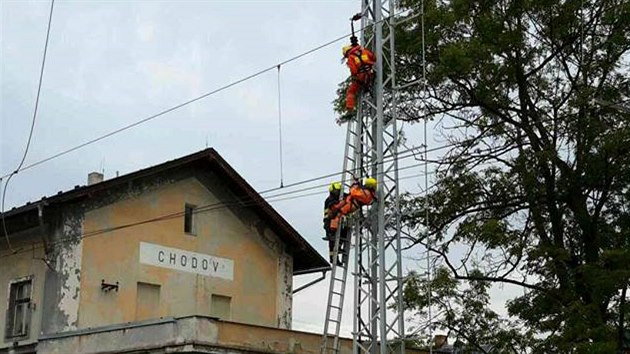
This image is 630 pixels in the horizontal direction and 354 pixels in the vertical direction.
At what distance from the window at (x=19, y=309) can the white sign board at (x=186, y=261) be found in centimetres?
288

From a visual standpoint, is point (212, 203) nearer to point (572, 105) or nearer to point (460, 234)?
point (460, 234)

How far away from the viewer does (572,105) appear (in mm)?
20188

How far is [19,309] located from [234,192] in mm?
6499

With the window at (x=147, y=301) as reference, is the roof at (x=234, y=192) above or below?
above

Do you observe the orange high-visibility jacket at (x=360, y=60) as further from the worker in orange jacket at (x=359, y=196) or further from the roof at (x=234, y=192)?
the roof at (x=234, y=192)

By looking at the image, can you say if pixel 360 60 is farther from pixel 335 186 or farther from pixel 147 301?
pixel 147 301

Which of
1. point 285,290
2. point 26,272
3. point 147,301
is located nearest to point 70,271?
point 26,272

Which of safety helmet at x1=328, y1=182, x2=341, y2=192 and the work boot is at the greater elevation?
the work boot

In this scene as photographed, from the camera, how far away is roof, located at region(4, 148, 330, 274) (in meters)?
23.8

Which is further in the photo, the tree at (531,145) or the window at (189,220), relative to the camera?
the window at (189,220)

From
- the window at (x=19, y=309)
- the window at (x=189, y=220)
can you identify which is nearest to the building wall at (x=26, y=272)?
the window at (x=19, y=309)

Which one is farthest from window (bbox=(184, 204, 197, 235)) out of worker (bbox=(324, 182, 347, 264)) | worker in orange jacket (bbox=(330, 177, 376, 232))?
worker in orange jacket (bbox=(330, 177, 376, 232))

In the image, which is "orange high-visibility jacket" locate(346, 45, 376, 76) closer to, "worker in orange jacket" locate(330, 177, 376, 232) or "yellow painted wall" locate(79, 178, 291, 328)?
"worker in orange jacket" locate(330, 177, 376, 232)

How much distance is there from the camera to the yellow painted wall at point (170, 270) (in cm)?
2412
